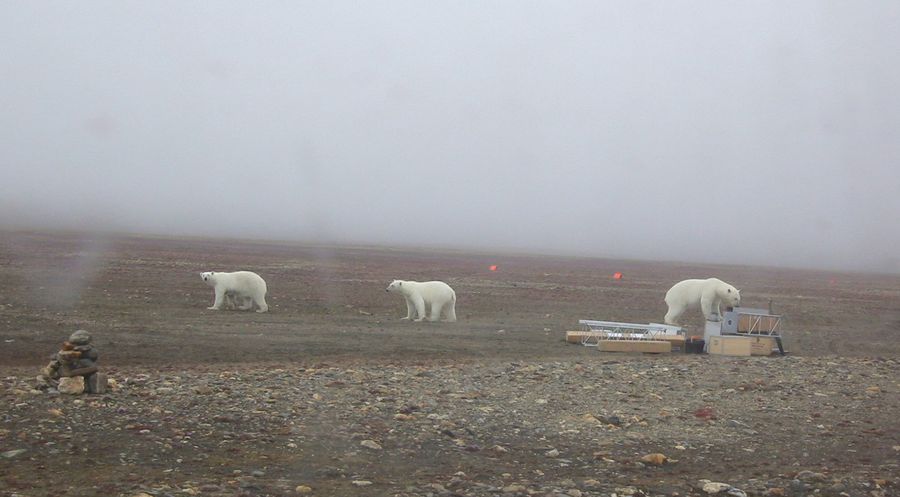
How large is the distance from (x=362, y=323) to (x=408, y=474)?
1439 cm

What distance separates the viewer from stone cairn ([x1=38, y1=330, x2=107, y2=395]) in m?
12.0

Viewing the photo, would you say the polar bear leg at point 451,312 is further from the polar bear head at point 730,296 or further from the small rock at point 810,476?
the small rock at point 810,476

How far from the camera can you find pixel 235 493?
8.64 m

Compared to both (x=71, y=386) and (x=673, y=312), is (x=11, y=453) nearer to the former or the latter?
→ (x=71, y=386)

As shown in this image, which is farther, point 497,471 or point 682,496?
point 497,471

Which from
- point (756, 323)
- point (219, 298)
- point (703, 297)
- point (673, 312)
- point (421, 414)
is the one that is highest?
point (703, 297)

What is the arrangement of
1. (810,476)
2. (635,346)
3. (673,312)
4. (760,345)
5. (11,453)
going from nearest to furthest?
(11,453), (810,476), (760,345), (635,346), (673,312)

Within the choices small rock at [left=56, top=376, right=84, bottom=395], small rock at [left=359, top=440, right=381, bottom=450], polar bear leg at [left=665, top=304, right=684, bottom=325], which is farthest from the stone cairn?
polar bear leg at [left=665, top=304, right=684, bottom=325]

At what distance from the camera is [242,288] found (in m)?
26.1

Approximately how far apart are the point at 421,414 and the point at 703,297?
46.4ft

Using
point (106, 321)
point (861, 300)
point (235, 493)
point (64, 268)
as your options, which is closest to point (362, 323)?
point (106, 321)

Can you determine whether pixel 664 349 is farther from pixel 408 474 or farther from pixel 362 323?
pixel 408 474

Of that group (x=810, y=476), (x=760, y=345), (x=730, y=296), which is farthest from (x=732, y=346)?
(x=810, y=476)

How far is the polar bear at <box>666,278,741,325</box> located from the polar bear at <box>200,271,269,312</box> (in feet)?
37.6
